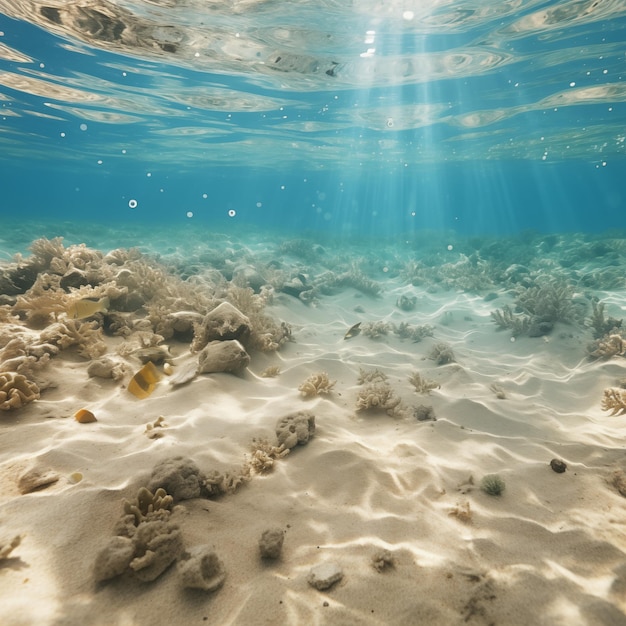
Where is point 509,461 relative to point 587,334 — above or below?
below

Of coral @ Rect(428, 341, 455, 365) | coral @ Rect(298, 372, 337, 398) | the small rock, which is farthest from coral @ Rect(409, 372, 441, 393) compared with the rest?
the small rock

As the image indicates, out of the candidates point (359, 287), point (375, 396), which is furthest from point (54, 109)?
point (375, 396)

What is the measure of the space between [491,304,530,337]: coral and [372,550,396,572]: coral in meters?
8.39

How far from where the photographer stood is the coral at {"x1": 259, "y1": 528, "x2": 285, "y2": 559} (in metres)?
2.90

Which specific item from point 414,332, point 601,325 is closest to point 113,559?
point 414,332

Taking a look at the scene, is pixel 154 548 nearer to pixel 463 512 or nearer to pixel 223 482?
pixel 223 482

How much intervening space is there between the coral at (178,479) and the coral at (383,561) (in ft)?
5.73

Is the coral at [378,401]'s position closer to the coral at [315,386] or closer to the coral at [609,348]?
the coral at [315,386]

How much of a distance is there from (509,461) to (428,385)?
2.16 meters

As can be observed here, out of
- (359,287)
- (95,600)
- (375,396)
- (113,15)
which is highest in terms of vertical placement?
(113,15)

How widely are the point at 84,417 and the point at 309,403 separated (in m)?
3.05

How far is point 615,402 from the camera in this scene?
17.9ft

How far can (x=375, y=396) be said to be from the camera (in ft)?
18.4

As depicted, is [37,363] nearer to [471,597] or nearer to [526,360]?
[471,597]
